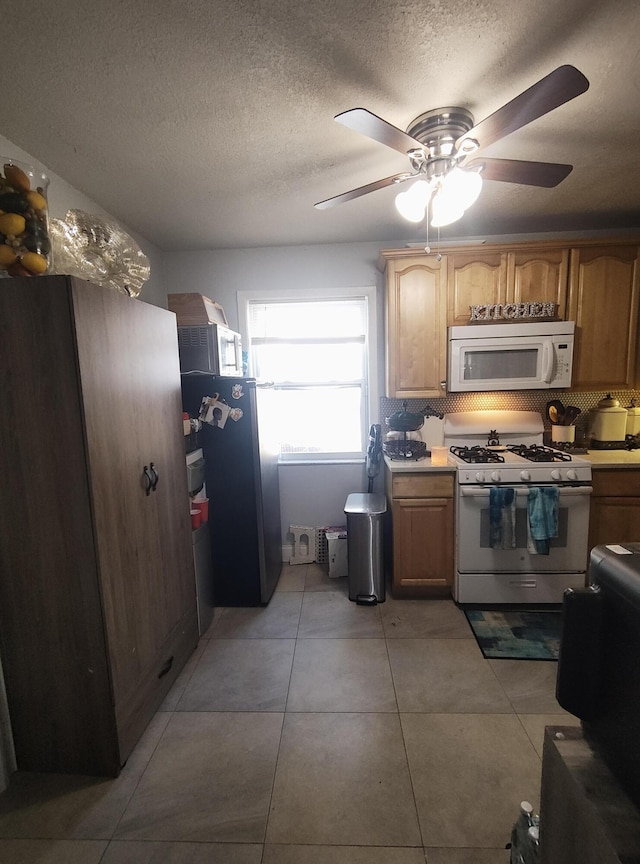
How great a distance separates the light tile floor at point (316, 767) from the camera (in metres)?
1.29

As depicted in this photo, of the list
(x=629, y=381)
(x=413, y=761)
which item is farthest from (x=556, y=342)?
(x=413, y=761)

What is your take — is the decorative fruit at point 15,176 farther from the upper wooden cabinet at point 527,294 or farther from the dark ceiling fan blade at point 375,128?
the upper wooden cabinet at point 527,294

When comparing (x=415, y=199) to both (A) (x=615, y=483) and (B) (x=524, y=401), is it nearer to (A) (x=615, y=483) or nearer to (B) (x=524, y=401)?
(B) (x=524, y=401)

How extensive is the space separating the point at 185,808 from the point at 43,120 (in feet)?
8.81

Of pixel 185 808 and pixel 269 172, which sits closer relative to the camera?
pixel 185 808

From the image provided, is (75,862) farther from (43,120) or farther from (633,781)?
(43,120)

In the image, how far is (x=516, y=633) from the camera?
7.66 feet

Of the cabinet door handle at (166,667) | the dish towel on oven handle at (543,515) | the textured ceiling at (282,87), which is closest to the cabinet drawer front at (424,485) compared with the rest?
the dish towel on oven handle at (543,515)

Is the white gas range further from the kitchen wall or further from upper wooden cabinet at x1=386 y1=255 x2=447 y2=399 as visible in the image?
the kitchen wall

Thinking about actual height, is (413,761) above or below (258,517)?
below

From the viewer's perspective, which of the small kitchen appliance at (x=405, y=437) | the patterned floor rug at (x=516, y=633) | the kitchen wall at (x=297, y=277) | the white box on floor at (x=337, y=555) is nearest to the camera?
the patterned floor rug at (x=516, y=633)

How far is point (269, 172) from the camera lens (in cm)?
204

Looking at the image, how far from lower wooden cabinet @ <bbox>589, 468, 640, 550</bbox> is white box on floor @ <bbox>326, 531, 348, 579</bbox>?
5.41 ft

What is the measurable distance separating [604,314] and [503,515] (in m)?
1.61
